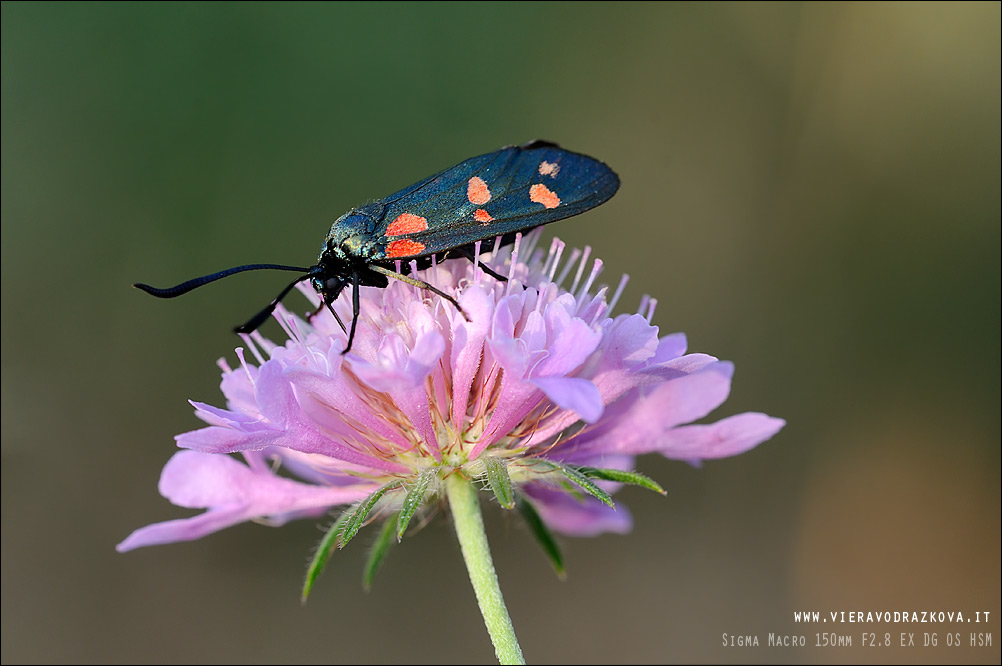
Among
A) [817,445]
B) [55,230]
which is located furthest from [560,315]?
[55,230]

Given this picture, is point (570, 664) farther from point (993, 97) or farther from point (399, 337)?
point (993, 97)

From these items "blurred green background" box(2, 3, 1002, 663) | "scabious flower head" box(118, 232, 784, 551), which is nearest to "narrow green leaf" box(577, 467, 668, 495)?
"scabious flower head" box(118, 232, 784, 551)

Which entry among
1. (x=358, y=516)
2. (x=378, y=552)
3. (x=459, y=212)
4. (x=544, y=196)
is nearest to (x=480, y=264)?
(x=459, y=212)

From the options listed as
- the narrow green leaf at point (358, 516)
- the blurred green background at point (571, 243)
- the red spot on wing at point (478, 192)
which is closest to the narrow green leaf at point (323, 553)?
the narrow green leaf at point (358, 516)

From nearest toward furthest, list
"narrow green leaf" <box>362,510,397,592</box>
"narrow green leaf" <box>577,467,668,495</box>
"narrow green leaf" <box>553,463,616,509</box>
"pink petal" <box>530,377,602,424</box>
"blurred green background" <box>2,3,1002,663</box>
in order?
"pink petal" <box>530,377,602,424</box> < "narrow green leaf" <box>553,463,616,509</box> < "narrow green leaf" <box>577,467,668,495</box> < "narrow green leaf" <box>362,510,397,592</box> < "blurred green background" <box>2,3,1002,663</box>

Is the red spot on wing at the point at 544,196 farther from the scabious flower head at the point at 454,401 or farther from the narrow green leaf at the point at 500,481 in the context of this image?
the narrow green leaf at the point at 500,481

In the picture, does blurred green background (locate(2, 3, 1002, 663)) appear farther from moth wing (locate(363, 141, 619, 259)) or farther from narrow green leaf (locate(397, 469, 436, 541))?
moth wing (locate(363, 141, 619, 259))

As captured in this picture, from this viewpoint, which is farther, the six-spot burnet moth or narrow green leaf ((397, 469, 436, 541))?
the six-spot burnet moth
